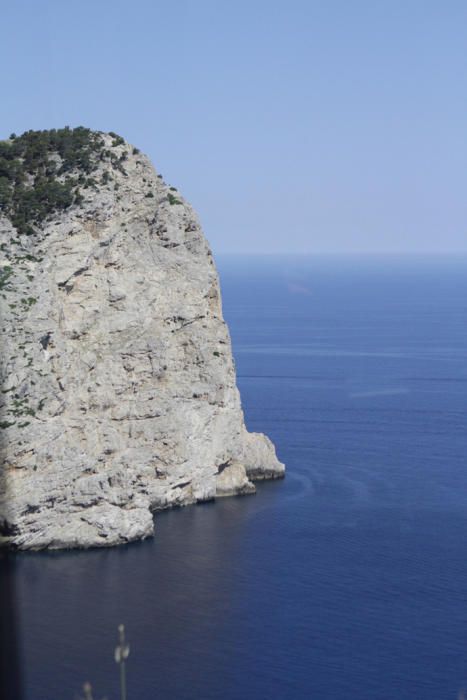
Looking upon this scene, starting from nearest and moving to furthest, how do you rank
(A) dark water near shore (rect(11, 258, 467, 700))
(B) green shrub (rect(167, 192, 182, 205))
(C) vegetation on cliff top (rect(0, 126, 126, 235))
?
(A) dark water near shore (rect(11, 258, 467, 700)), (C) vegetation on cliff top (rect(0, 126, 126, 235)), (B) green shrub (rect(167, 192, 182, 205))

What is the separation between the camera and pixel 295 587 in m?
52.6

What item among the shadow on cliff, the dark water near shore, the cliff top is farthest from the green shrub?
the dark water near shore

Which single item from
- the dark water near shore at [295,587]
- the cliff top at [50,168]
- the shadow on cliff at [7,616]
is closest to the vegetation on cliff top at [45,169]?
the cliff top at [50,168]

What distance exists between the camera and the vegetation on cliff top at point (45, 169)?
6306cm

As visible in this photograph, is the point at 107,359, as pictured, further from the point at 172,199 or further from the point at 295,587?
the point at 295,587

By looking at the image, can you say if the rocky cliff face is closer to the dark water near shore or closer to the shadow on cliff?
the shadow on cliff

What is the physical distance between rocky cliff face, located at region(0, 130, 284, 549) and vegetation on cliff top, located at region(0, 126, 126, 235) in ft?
0.31

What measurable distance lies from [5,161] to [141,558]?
22.4 metres

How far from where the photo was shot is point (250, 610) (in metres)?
50.1

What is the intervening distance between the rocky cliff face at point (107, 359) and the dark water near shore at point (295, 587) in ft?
5.79

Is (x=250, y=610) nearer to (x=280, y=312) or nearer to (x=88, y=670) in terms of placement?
(x=88, y=670)

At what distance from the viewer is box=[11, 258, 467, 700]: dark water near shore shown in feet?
142

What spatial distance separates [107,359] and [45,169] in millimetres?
10343

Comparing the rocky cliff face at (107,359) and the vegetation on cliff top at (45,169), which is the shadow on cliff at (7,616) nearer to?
the rocky cliff face at (107,359)
